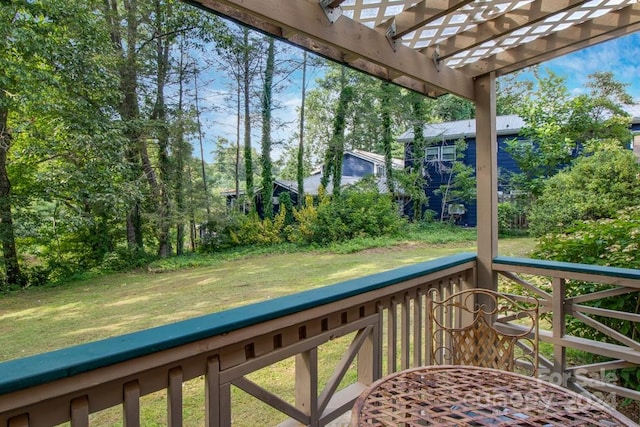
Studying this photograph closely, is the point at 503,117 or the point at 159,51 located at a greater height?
the point at 159,51

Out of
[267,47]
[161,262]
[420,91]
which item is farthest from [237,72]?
[420,91]

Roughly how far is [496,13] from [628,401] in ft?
7.86

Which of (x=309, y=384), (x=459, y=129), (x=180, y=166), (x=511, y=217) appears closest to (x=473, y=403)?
(x=309, y=384)

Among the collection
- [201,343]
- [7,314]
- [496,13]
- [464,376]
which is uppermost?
[496,13]

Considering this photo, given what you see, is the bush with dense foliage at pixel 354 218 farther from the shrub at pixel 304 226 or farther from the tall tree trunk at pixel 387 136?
the tall tree trunk at pixel 387 136

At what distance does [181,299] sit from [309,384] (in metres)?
4.48

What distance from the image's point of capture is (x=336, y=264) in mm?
7105

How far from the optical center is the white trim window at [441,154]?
41.4 feet

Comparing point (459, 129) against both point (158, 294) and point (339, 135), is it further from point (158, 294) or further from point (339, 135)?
point (158, 294)

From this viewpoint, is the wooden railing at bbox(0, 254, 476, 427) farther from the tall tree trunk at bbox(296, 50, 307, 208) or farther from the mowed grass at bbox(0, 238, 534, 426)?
the tall tree trunk at bbox(296, 50, 307, 208)

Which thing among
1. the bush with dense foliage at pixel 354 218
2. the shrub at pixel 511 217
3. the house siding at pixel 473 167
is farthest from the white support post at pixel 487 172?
the house siding at pixel 473 167

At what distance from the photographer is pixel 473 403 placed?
41.3 inches

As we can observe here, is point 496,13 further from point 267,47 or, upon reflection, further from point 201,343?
point 267,47

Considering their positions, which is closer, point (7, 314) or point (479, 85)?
point (479, 85)
